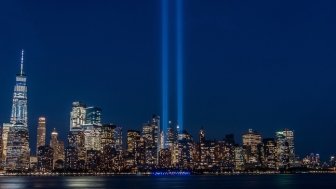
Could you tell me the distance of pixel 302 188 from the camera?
469ft

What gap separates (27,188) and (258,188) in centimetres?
5921

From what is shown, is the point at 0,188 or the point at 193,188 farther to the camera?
the point at 193,188

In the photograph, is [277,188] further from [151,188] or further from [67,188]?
[67,188]

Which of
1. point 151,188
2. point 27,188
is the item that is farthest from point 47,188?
point 151,188

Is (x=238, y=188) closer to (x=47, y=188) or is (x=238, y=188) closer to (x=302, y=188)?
(x=302, y=188)

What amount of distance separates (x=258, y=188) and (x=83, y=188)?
44.7 meters

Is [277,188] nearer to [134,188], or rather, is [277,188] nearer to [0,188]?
[134,188]

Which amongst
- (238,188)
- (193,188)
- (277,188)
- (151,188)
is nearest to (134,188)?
(151,188)

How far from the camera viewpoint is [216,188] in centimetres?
14275

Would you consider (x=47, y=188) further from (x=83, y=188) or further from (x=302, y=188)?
(x=302, y=188)

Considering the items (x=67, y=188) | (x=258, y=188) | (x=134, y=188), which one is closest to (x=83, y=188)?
(x=67, y=188)

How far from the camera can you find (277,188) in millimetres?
141750

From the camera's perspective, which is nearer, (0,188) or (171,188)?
(0,188)

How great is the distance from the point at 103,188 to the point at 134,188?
817 cm
